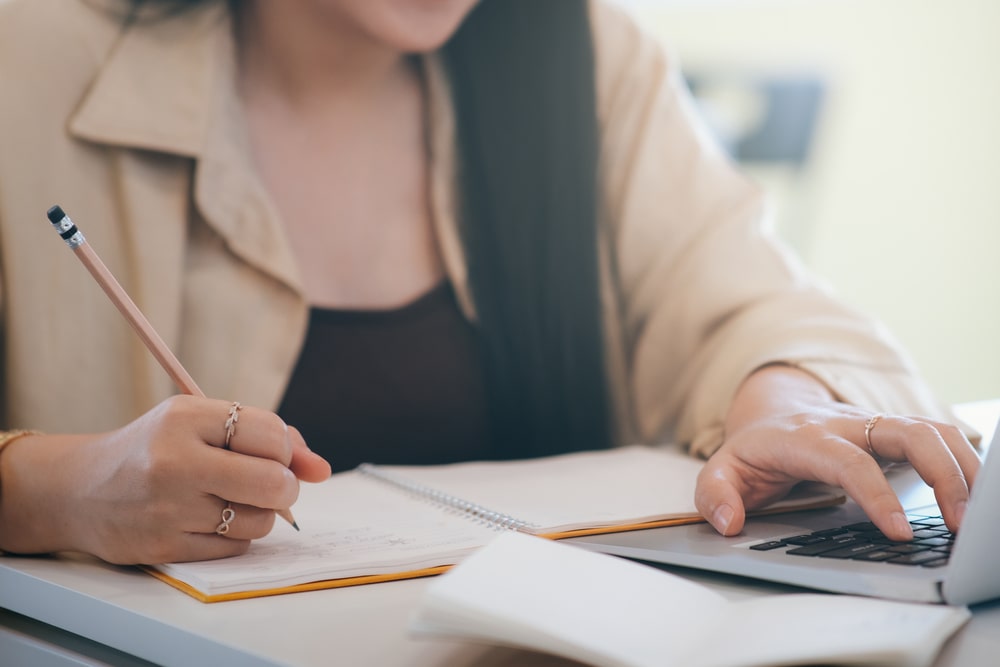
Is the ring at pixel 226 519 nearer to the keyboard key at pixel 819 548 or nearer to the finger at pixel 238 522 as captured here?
the finger at pixel 238 522

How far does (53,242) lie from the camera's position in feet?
2.92

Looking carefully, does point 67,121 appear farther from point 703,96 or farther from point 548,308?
→ point 703,96

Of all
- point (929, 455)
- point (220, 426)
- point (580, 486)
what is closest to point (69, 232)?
point (220, 426)

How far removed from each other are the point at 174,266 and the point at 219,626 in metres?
0.55

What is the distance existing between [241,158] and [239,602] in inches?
23.5

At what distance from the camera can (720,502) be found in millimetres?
562

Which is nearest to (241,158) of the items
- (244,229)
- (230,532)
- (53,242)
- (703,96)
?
(244,229)

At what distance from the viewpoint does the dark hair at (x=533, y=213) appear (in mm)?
1074

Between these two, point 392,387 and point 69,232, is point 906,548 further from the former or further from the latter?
point 392,387

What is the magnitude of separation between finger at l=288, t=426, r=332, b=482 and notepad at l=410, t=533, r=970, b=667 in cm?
15

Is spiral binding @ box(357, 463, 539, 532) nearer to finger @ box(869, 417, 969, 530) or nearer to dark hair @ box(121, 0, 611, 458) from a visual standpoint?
finger @ box(869, 417, 969, 530)

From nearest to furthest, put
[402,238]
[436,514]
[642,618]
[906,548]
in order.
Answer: [642,618], [906,548], [436,514], [402,238]

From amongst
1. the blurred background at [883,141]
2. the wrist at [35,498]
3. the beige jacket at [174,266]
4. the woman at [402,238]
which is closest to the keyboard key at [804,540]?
the woman at [402,238]

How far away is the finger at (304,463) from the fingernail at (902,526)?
0.30 metres
